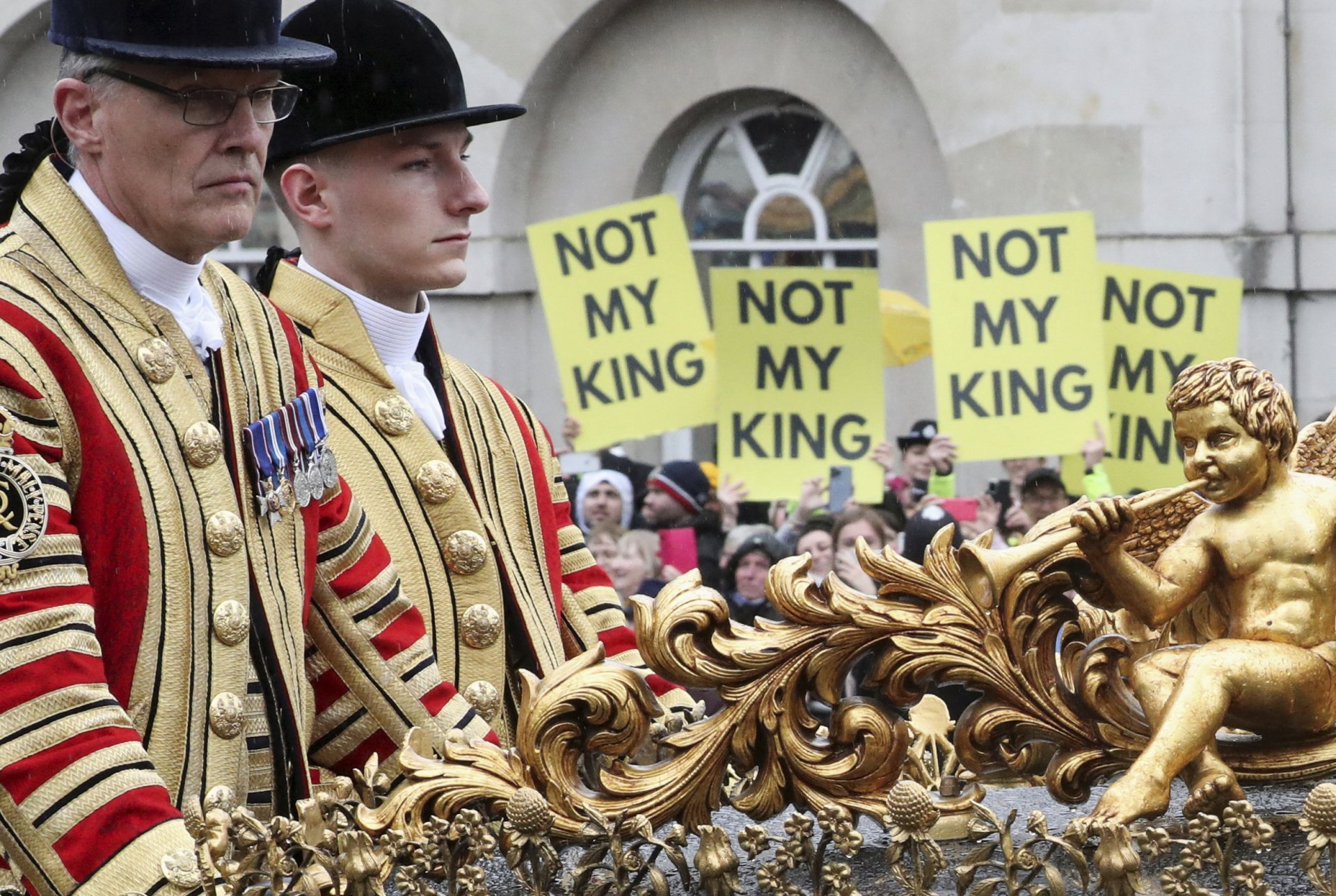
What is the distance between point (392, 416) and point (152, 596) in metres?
0.88

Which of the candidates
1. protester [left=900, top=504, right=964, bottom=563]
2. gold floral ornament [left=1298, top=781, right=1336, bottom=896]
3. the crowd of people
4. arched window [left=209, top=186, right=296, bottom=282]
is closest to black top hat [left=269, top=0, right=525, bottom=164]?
gold floral ornament [left=1298, top=781, right=1336, bottom=896]

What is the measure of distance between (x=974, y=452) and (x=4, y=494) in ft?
18.9

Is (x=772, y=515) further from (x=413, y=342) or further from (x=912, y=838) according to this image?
(x=912, y=838)

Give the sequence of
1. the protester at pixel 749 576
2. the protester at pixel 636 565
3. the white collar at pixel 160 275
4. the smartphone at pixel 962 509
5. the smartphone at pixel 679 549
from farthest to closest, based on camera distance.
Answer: the smartphone at pixel 679 549
the smartphone at pixel 962 509
the protester at pixel 636 565
the protester at pixel 749 576
the white collar at pixel 160 275

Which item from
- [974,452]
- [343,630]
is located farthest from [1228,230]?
[343,630]

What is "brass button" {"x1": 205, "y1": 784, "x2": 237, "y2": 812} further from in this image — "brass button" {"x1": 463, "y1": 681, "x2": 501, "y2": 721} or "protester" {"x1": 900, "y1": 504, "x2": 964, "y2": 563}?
"protester" {"x1": 900, "y1": 504, "x2": 964, "y2": 563}

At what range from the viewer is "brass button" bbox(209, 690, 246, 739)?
2.71m

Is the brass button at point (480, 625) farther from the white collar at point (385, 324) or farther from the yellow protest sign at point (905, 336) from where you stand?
the yellow protest sign at point (905, 336)

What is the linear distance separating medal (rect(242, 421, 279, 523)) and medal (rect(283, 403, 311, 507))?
0.14 ft

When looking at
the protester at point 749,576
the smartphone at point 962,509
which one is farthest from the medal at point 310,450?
the smartphone at point 962,509

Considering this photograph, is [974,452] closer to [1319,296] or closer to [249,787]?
[1319,296]

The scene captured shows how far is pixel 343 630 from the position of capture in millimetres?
3002

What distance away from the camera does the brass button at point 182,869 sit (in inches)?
87.4

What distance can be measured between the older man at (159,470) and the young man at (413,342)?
1.39 feet
